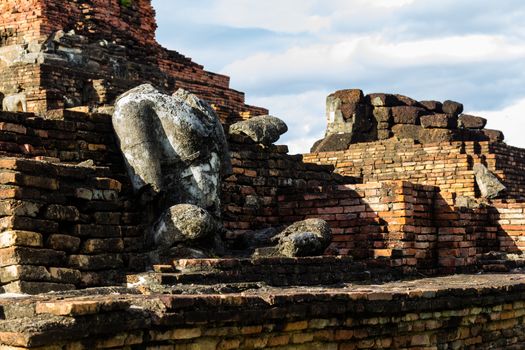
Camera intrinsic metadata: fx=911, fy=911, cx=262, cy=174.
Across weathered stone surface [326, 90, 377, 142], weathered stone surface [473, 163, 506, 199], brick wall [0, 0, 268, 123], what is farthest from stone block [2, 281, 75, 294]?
weathered stone surface [326, 90, 377, 142]

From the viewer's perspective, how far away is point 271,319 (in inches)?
179

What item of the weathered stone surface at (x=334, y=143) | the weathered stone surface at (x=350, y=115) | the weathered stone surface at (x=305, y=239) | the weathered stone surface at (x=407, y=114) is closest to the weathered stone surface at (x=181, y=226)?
the weathered stone surface at (x=305, y=239)

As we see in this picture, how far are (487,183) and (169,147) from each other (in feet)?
23.9

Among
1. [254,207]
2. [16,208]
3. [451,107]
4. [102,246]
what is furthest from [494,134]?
[16,208]

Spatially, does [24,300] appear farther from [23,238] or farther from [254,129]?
[254,129]

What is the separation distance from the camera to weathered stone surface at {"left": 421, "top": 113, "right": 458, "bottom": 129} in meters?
15.8

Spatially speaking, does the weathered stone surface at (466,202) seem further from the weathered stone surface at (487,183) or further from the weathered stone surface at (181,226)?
the weathered stone surface at (181,226)

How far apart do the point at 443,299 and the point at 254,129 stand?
324 cm

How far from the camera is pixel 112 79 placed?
12.6 meters

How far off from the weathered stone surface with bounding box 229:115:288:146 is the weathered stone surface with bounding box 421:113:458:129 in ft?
25.4

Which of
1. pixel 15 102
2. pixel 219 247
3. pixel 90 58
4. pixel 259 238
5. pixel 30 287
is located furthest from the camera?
pixel 90 58

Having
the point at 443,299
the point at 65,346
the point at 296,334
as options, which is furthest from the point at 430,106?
the point at 65,346

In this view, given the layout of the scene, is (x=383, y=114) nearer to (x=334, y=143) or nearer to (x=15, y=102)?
(x=334, y=143)

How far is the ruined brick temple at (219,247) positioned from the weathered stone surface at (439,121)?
495 centimetres
